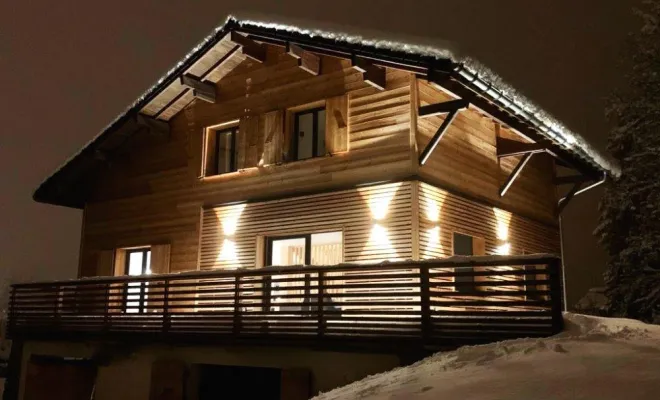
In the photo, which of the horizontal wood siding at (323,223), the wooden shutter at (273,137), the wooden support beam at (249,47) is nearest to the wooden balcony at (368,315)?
the horizontal wood siding at (323,223)

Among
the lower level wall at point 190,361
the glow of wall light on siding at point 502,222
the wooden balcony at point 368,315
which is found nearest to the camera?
the wooden balcony at point 368,315

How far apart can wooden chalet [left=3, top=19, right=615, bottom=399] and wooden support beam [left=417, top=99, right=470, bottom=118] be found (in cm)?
7

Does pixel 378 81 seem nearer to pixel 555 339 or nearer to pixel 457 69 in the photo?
pixel 457 69

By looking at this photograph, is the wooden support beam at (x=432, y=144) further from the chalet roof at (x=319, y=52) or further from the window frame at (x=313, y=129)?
the window frame at (x=313, y=129)

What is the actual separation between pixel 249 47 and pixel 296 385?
8.15 metres

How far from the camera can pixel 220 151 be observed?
16.2 m

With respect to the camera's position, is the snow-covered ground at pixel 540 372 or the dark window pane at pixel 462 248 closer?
the snow-covered ground at pixel 540 372

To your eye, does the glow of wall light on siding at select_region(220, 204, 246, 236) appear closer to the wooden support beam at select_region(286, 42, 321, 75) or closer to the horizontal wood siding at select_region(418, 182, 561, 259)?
the wooden support beam at select_region(286, 42, 321, 75)

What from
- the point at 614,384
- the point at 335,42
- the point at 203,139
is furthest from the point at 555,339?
the point at 203,139

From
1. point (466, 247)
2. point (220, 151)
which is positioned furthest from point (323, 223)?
point (220, 151)

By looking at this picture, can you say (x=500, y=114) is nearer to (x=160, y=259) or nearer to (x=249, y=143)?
(x=249, y=143)

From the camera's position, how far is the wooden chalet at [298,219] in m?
10.4

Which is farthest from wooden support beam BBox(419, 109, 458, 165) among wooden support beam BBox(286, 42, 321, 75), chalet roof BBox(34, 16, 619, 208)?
wooden support beam BBox(286, 42, 321, 75)

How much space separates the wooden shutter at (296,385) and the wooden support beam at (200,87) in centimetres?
800
